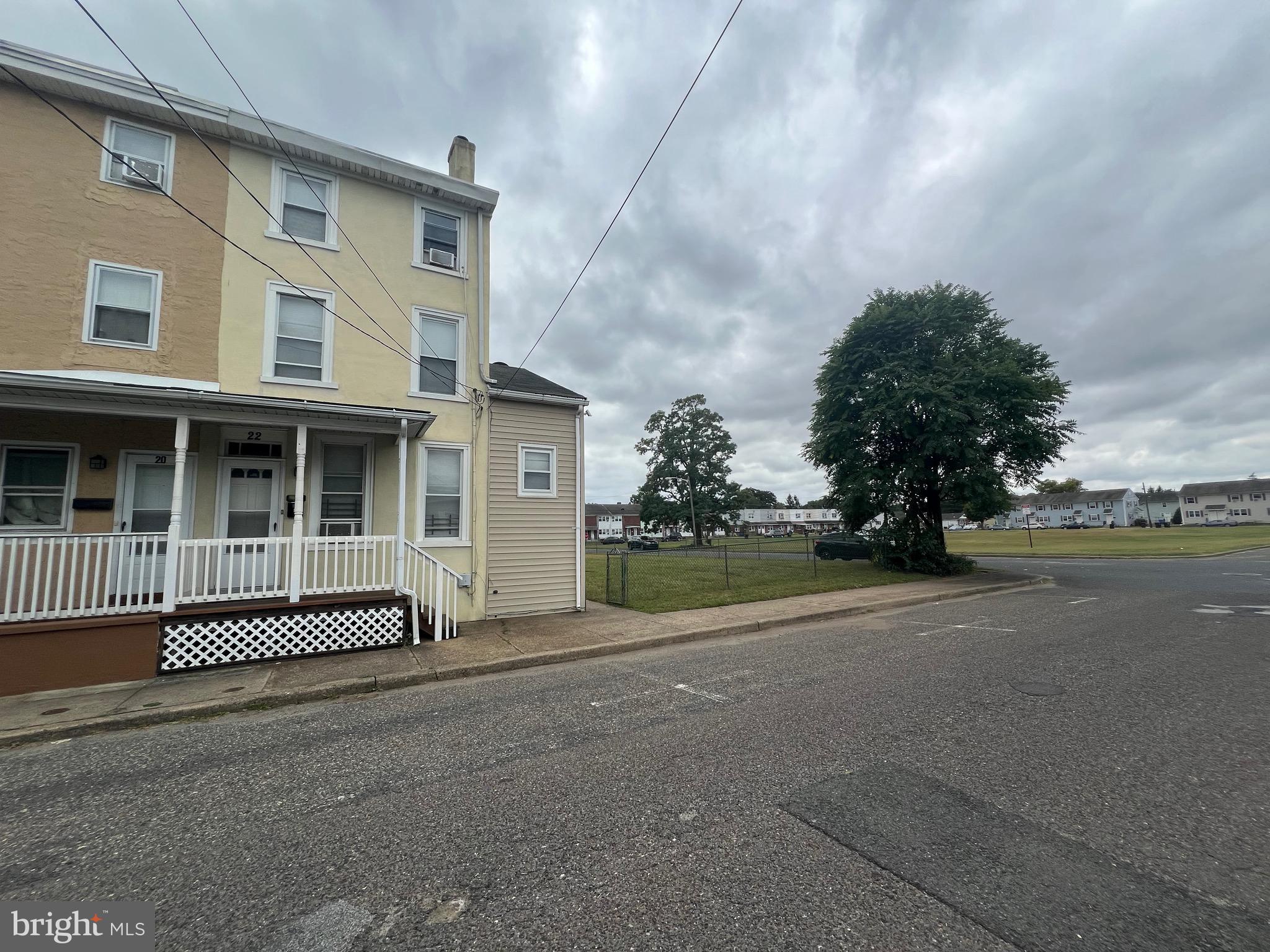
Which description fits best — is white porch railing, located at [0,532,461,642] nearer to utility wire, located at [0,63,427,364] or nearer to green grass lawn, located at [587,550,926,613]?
utility wire, located at [0,63,427,364]

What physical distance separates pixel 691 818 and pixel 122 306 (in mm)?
11273

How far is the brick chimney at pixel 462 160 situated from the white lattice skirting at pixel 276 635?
9.54 m

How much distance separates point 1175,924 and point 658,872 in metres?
2.22

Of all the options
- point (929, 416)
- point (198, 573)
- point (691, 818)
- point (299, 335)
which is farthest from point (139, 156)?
point (929, 416)

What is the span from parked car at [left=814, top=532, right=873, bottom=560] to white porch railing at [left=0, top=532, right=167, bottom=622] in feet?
74.9

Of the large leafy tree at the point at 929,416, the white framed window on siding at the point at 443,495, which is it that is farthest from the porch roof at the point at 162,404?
the large leafy tree at the point at 929,416

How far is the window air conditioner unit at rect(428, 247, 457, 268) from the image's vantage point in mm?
11109

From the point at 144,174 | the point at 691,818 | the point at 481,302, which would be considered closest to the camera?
the point at 691,818

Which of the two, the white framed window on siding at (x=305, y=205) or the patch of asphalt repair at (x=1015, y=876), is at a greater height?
the white framed window on siding at (x=305, y=205)

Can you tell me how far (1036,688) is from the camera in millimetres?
5633

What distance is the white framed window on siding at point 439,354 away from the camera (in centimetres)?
1071

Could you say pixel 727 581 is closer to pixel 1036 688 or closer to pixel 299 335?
pixel 1036 688

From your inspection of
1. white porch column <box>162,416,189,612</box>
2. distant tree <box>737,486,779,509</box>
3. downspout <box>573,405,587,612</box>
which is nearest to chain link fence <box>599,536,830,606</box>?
downspout <box>573,405,587,612</box>

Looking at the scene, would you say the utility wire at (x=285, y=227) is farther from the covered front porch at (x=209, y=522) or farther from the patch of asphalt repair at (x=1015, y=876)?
the patch of asphalt repair at (x=1015, y=876)
